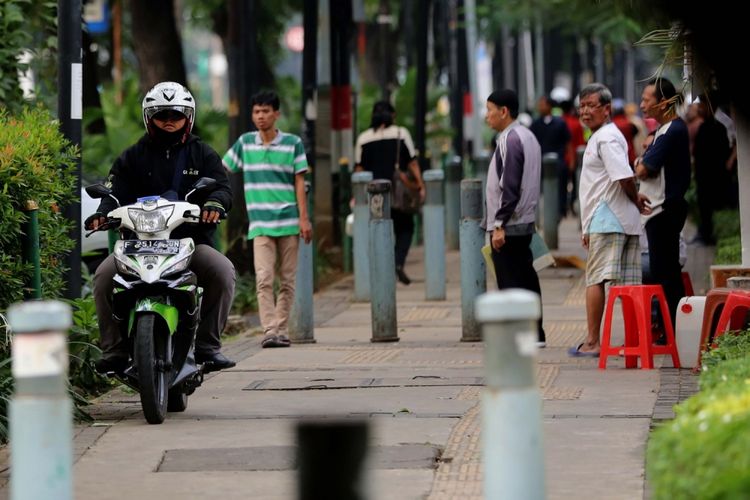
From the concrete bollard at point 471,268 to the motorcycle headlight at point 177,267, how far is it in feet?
14.4

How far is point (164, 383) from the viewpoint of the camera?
8.61 m

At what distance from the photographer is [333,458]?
12.9ft

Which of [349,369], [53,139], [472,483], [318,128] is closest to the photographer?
[472,483]

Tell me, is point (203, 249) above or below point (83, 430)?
above

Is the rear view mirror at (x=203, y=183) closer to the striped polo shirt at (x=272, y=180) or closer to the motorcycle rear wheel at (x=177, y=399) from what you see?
the motorcycle rear wheel at (x=177, y=399)

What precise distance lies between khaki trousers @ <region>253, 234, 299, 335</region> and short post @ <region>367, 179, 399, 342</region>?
2.17 feet

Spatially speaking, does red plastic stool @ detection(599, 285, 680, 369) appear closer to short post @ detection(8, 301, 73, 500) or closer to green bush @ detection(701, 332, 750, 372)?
green bush @ detection(701, 332, 750, 372)

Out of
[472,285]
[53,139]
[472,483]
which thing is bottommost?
[472,483]

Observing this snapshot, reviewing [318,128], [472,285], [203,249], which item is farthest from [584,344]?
[318,128]

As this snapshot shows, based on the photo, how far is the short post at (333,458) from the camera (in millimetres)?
3895

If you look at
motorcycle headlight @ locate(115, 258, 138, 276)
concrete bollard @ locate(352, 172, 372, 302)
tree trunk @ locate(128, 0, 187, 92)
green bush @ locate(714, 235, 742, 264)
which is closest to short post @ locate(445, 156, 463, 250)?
tree trunk @ locate(128, 0, 187, 92)

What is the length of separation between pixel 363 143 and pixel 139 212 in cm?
896

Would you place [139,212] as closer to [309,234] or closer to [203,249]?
[203,249]

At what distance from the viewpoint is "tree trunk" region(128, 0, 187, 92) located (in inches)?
870
